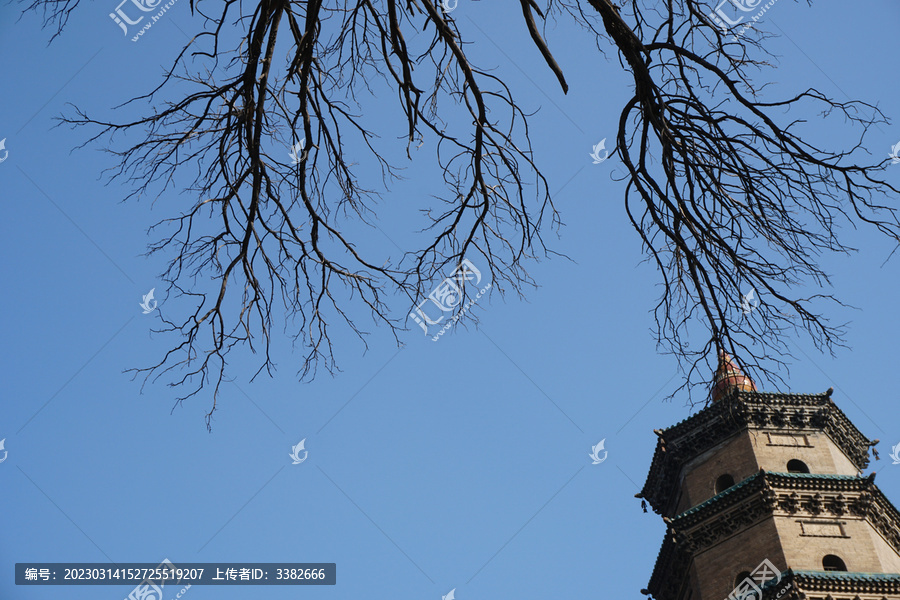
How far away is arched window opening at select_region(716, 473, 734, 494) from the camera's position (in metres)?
25.1

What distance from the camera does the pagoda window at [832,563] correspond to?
2181 cm

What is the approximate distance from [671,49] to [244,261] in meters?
3.28

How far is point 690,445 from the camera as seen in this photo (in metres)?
26.4

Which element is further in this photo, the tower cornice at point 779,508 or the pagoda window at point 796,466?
the pagoda window at point 796,466

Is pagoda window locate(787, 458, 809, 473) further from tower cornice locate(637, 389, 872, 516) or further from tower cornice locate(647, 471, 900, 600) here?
tower cornice locate(647, 471, 900, 600)

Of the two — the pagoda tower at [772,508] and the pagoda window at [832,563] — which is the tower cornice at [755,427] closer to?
the pagoda tower at [772,508]

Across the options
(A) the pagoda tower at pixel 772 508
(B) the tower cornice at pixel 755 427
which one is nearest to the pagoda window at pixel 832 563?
(A) the pagoda tower at pixel 772 508

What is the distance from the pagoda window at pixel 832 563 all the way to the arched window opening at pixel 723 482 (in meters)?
3.61

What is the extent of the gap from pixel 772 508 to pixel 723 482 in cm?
249

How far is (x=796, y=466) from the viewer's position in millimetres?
25359

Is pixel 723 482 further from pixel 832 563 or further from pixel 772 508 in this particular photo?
pixel 832 563

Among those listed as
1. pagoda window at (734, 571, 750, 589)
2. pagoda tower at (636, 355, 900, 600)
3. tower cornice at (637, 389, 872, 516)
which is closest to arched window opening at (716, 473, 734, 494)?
pagoda tower at (636, 355, 900, 600)

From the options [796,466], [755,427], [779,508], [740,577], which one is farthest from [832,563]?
[755,427]

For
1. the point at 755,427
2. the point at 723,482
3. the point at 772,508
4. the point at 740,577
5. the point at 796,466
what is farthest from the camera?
the point at 755,427
